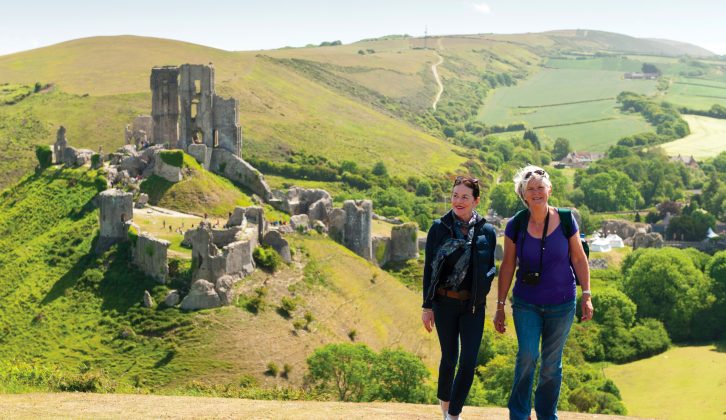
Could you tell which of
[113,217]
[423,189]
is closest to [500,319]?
[113,217]

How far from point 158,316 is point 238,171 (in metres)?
29.1

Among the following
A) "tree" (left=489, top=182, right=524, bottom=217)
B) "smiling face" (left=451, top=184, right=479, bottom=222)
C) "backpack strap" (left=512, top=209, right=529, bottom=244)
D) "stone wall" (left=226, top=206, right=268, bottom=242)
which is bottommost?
"tree" (left=489, top=182, right=524, bottom=217)

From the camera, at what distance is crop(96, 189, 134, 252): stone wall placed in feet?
186

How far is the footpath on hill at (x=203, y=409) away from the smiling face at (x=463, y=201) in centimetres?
577

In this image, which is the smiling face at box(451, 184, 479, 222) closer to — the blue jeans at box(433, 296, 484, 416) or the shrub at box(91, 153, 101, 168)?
the blue jeans at box(433, 296, 484, 416)

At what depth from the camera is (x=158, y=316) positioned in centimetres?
4991

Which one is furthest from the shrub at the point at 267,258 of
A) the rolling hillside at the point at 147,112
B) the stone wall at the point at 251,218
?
the rolling hillside at the point at 147,112

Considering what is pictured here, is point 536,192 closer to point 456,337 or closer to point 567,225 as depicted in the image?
point 567,225

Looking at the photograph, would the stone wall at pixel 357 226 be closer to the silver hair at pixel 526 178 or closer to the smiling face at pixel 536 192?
the silver hair at pixel 526 178

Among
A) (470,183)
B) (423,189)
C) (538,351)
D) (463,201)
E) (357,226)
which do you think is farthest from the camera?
(423,189)

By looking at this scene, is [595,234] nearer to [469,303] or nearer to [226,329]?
[226,329]

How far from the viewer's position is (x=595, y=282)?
10356 cm

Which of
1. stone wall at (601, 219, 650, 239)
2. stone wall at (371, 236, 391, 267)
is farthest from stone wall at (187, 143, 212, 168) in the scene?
stone wall at (601, 219, 650, 239)

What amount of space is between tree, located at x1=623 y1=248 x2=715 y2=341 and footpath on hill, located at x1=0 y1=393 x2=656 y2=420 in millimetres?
70107
